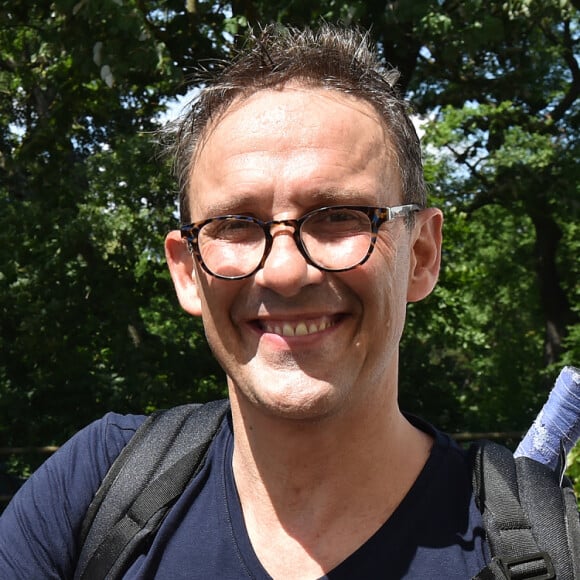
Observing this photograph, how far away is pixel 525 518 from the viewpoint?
1.28m

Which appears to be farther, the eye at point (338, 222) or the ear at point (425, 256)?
the ear at point (425, 256)

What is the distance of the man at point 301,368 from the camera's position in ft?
4.51

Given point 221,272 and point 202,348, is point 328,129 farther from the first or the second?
point 202,348

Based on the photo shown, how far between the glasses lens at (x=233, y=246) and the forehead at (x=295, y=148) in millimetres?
44

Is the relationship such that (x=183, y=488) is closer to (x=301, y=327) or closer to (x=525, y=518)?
(x=301, y=327)

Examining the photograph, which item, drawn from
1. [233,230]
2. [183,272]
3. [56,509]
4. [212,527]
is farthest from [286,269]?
[56,509]

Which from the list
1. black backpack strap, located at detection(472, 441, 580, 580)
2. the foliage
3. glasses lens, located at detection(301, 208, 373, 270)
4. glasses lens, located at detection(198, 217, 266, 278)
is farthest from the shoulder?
the foliage

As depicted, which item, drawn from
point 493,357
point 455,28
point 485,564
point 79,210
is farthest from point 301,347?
point 493,357

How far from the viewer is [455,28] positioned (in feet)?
18.2

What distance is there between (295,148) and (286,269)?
23 centimetres

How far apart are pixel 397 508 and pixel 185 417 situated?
0.49 meters

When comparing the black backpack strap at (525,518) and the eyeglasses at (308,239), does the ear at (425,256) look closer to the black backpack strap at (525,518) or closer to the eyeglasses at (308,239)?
the eyeglasses at (308,239)

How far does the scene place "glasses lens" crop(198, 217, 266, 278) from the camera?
1.40 m

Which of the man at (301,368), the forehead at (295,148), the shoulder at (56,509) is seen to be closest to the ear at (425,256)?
the man at (301,368)
